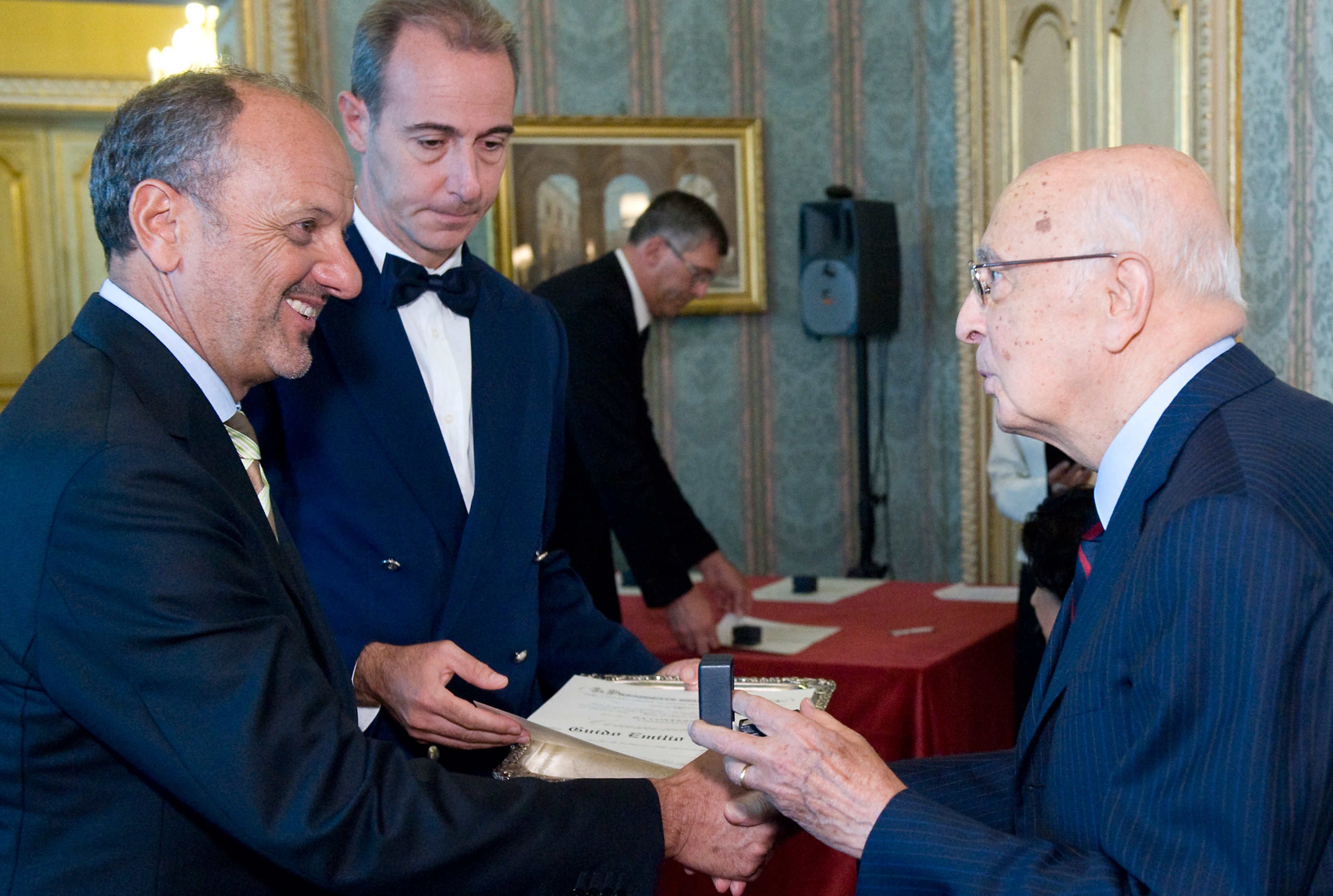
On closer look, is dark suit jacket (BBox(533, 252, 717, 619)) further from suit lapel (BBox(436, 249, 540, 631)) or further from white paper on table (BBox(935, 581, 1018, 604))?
suit lapel (BBox(436, 249, 540, 631))

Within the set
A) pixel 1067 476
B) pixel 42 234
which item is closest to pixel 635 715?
pixel 1067 476

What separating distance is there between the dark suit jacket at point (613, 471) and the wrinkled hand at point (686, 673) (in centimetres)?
115

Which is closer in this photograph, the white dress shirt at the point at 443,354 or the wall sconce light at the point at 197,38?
the white dress shirt at the point at 443,354

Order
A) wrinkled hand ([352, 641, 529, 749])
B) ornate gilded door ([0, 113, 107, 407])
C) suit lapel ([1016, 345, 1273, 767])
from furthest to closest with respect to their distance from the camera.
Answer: ornate gilded door ([0, 113, 107, 407]) → wrinkled hand ([352, 641, 529, 749]) → suit lapel ([1016, 345, 1273, 767])

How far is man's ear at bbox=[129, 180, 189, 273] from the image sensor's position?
135 cm

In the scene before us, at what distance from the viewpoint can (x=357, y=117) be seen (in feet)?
6.54

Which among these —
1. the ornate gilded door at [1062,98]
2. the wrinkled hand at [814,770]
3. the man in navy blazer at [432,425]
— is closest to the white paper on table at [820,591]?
the ornate gilded door at [1062,98]

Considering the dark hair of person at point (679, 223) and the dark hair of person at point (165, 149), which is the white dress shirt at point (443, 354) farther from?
the dark hair of person at point (679, 223)

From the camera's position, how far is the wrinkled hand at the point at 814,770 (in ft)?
4.43

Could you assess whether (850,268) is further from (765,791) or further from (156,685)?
(156,685)

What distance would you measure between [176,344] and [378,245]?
62 cm

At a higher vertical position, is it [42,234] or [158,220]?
[42,234]

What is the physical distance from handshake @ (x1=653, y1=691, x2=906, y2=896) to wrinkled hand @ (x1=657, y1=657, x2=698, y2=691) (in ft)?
0.92

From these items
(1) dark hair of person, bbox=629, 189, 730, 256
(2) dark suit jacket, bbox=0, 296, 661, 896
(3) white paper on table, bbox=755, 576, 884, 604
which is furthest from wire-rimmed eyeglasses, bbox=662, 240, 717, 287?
(2) dark suit jacket, bbox=0, 296, 661, 896
